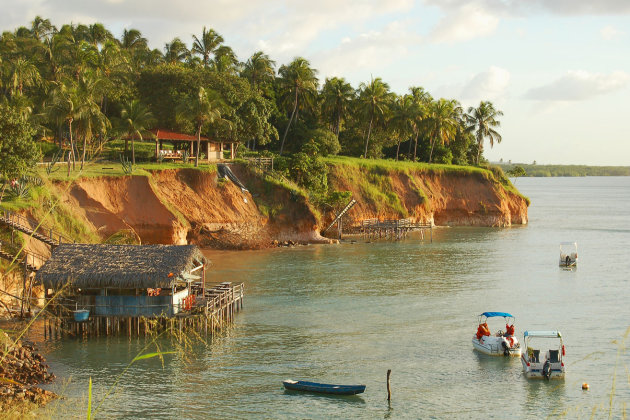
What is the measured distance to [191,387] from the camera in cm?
2927

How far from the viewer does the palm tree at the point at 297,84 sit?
316ft

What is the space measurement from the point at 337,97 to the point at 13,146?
62.3 metres

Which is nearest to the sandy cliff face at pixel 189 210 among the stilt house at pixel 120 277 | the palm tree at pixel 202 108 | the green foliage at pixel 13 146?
the palm tree at pixel 202 108

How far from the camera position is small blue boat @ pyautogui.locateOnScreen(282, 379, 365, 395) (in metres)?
27.9

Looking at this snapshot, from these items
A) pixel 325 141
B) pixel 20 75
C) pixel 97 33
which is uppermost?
pixel 97 33

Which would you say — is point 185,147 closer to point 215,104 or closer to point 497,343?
point 215,104

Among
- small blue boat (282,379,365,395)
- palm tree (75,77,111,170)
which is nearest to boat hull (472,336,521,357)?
small blue boat (282,379,365,395)

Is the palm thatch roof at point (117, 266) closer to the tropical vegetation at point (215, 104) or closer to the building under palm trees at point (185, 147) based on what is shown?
the tropical vegetation at point (215, 104)

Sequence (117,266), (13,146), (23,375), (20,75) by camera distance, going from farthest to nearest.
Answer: (20,75) → (13,146) → (117,266) → (23,375)

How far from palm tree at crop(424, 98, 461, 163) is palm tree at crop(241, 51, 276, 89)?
85.1ft

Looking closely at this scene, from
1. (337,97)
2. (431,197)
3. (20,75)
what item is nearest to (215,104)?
(20,75)

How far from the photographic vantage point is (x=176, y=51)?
109250 millimetres

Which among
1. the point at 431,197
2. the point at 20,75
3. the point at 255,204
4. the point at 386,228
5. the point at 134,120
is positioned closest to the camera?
the point at 134,120

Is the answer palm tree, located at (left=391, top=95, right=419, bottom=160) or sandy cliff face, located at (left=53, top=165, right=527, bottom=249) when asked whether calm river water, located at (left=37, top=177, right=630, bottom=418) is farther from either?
palm tree, located at (left=391, top=95, right=419, bottom=160)
